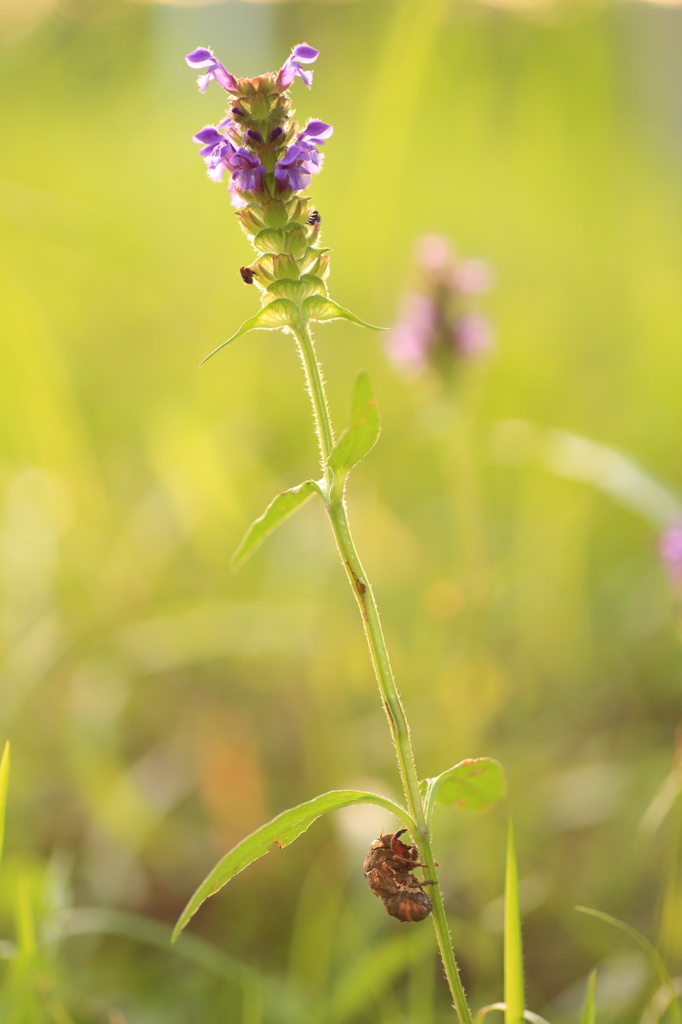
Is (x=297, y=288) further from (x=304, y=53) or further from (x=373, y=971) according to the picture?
(x=373, y=971)

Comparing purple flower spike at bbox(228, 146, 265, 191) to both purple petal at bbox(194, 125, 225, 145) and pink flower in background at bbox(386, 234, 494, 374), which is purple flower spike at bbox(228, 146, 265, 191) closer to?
purple petal at bbox(194, 125, 225, 145)

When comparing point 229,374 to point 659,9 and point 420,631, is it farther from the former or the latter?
point 659,9

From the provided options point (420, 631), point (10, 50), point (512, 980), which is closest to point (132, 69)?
point (10, 50)

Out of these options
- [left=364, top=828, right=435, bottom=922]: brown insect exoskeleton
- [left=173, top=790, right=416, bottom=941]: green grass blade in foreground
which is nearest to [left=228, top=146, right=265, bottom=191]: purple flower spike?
[left=173, top=790, right=416, bottom=941]: green grass blade in foreground

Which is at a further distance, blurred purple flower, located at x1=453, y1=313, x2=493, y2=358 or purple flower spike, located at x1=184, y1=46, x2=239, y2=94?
blurred purple flower, located at x1=453, y1=313, x2=493, y2=358

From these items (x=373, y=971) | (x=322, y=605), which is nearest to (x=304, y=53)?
(x=373, y=971)

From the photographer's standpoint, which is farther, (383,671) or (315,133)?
(315,133)

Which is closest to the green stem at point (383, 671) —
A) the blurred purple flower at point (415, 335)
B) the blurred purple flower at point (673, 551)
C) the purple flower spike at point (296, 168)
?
the purple flower spike at point (296, 168)
